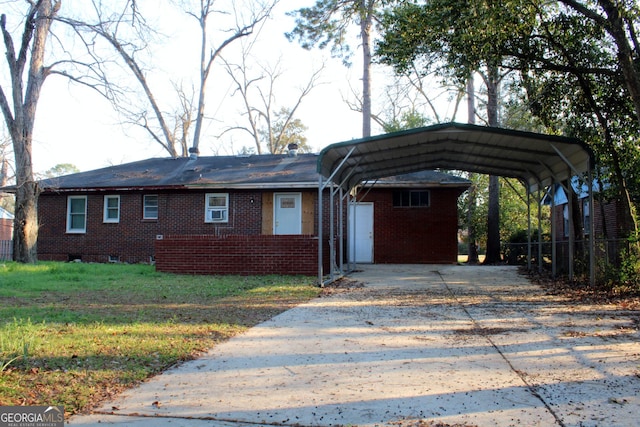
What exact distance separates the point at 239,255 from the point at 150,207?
7.28 meters

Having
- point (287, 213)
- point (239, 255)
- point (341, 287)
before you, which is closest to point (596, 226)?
point (287, 213)

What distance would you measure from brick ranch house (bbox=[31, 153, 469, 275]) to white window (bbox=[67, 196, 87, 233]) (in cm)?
4

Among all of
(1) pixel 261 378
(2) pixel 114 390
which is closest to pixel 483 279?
(1) pixel 261 378

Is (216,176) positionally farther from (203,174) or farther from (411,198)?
(411,198)

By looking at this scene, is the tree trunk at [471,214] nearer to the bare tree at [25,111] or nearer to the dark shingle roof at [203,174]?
the dark shingle roof at [203,174]

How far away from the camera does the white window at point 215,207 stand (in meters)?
18.9

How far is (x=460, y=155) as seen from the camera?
1384 cm

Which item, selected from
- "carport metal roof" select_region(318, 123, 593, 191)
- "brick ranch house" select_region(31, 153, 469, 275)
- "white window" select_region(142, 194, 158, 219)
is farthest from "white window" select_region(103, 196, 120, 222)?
"carport metal roof" select_region(318, 123, 593, 191)

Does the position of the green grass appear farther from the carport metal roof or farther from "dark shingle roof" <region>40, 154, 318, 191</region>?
"dark shingle roof" <region>40, 154, 318, 191</region>

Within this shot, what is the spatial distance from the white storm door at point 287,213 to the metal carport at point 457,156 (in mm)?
3727

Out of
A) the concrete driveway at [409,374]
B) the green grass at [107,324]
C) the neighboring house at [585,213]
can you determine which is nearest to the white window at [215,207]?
the green grass at [107,324]

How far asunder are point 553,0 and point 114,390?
36.8 ft

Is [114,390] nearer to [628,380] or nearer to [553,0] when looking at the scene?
[628,380]

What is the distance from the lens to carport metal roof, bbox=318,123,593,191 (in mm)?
10875
